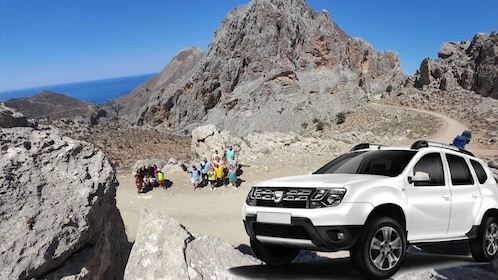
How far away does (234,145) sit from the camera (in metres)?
26.7

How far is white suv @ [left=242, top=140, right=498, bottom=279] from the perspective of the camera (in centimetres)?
497

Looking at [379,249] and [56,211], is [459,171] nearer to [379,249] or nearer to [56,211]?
[379,249]

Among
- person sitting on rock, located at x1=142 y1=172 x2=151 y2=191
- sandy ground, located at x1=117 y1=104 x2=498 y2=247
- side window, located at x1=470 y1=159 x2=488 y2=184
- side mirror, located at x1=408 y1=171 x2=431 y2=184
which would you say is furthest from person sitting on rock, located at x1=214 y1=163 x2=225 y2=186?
side mirror, located at x1=408 y1=171 x2=431 y2=184

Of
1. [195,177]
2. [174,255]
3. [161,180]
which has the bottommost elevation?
[161,180]

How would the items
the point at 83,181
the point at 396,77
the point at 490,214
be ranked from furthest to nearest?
1. the point at 396,77
2. the point at 490,214
3. the point at 83,181

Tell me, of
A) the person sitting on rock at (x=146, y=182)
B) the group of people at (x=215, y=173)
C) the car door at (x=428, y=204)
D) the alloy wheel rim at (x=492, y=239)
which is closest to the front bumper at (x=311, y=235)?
the car door at (x=428, y=204)

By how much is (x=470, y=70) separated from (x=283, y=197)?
195 ft

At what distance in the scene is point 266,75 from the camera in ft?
264

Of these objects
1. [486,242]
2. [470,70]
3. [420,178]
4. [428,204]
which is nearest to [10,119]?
[420,178]

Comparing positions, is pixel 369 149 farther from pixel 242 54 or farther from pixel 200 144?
pixel 242 54

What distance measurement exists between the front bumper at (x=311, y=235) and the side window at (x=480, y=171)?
3.12m

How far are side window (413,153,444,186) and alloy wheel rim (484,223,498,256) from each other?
1406 millimetres

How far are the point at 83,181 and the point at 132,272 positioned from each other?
1632 mm

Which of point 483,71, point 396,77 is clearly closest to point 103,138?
point 483,71
